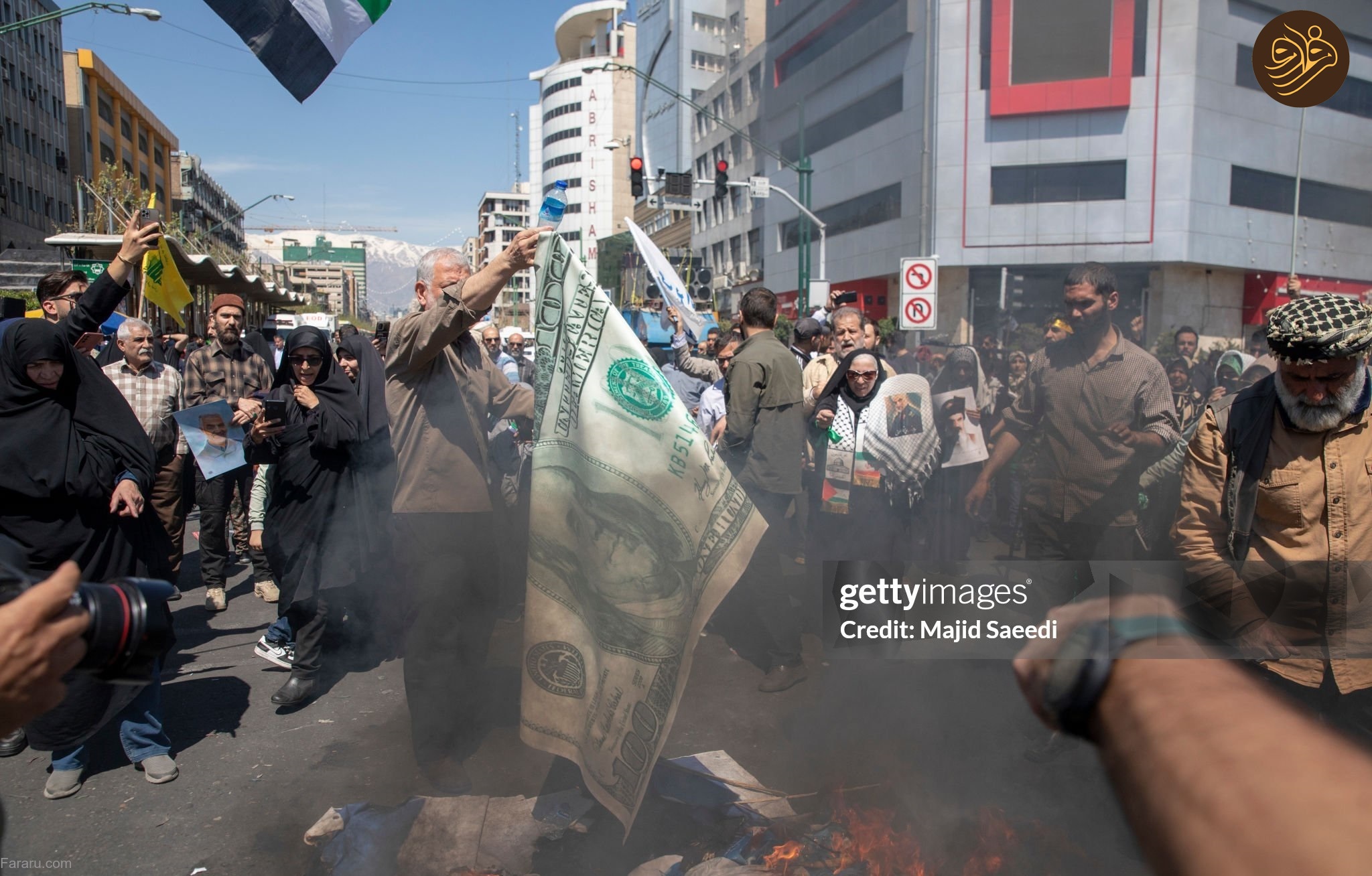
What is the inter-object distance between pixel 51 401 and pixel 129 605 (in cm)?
231

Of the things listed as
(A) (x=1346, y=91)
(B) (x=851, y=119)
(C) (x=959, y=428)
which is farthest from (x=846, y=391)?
(B) (x=851, y=119)

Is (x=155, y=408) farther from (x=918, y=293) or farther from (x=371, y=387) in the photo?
(x=918, y=293)

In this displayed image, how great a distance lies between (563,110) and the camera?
3772 inches

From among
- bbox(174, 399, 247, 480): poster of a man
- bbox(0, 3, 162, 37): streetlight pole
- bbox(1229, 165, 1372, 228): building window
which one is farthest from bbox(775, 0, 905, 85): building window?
bbox(174, 399, 247, 480): poster of a man

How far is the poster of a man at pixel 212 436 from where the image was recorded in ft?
14.0

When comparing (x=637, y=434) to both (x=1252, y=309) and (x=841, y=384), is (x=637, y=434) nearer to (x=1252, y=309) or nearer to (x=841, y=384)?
(x=841, y=384)

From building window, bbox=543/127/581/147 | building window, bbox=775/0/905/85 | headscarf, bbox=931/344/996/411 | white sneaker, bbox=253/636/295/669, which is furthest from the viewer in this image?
building window, bbox=543/127/581/147

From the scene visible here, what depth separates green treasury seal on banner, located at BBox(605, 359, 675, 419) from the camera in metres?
2.40

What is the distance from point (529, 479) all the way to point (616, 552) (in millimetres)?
1720

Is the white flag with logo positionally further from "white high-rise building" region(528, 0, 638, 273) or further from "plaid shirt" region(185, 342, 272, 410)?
"white high-rise building" region(528, 0, 638, 273)

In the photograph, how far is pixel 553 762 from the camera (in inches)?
117

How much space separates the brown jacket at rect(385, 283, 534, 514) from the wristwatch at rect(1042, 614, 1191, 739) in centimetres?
236

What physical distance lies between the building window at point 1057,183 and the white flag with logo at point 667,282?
77.6 feet

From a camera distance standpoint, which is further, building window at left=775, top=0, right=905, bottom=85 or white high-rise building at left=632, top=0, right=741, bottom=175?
white high-rise building at left=632, top=0, right=741, bottom=175
